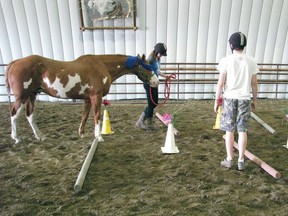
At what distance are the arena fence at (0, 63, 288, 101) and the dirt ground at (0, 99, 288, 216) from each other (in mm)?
2222

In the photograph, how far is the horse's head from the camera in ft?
12.5

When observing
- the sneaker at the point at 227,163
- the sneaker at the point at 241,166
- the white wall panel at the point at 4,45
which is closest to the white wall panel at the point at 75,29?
the white wall panel at the point at 4,45

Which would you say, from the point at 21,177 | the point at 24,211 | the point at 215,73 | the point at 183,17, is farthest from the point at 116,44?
the point at 24,211

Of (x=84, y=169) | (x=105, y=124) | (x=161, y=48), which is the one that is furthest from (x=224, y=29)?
(x=84, y=169)

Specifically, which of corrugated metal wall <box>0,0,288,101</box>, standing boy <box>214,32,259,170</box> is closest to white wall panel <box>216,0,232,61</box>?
corrugated metal wall <box>0,0,288,101</box>

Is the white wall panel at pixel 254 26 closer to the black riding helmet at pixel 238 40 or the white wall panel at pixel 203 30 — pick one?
the white wall panel at pixel 203 30

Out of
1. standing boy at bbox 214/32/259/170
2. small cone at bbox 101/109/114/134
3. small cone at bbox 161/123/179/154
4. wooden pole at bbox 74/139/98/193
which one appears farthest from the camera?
small cone at bbox 101/109/114/134

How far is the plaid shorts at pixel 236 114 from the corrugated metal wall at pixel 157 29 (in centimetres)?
388

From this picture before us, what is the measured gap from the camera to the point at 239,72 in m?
2.56

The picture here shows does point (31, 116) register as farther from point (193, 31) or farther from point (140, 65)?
point (193, 31)

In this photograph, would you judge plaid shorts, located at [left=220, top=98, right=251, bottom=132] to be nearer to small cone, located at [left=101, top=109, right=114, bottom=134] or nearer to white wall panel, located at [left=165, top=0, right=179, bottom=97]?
small cone, located at [left=101, top=109, right=114, bottom=134]

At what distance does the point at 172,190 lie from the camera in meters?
2.42

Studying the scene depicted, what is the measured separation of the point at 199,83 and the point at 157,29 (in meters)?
1.76

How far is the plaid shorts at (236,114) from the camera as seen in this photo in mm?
2629
